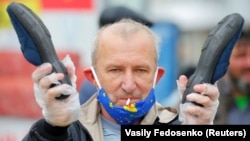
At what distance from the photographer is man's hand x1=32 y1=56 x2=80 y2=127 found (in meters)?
2.73

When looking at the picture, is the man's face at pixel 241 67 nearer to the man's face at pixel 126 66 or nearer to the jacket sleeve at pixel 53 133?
the man's face at pixel 126 66

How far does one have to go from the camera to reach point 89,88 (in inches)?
189

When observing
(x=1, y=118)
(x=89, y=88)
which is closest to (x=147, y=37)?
(x=89, y=88)

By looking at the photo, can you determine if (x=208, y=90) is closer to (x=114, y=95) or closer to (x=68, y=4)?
(x=114, y=95)

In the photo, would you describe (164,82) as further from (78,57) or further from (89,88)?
(89,88)

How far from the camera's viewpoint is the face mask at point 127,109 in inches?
120

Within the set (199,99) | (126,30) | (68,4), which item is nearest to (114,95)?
(126,30)

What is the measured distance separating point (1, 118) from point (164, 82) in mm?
2401

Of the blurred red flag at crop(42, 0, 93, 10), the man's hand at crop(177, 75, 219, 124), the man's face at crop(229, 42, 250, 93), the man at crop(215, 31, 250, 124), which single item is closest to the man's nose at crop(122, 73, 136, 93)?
the man's hand at crop(177, 75, 219, 124)

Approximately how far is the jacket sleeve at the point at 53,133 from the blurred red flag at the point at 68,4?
188 inches

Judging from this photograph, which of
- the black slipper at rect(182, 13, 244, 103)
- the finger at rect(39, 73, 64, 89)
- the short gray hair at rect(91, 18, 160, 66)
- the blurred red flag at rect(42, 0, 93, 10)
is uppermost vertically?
the blurred red flag at rect(42, 0, 93, 10)

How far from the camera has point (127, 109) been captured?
3045 mm

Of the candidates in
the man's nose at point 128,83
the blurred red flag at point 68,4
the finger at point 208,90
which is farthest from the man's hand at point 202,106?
the blurred red flag at point 68,4

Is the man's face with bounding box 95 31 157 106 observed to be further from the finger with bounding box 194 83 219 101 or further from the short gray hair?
the finger with bounding box 194 83 219 101
